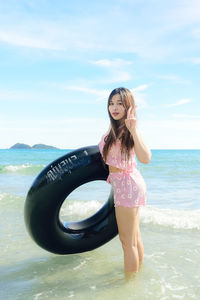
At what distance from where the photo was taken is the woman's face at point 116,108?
3000 millimetres

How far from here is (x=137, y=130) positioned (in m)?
2.86

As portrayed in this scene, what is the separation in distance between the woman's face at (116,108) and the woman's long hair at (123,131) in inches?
1.2

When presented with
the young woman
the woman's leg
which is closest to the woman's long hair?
the young woman

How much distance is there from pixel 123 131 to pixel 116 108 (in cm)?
22

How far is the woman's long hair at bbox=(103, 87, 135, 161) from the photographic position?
Answer: 2.97 metres

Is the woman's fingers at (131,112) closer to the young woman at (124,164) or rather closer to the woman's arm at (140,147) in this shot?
the young woman at (124,164)

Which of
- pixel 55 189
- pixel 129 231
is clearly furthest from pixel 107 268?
pixel 55 189

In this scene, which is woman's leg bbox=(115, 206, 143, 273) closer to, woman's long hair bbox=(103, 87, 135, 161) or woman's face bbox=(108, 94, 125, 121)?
woman's long hair bbox=(103, 87, 135, 161)

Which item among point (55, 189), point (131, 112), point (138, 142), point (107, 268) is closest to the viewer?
point (138, 142)

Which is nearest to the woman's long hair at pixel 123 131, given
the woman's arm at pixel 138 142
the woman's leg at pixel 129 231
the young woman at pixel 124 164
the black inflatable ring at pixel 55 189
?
the young woman at pixel 124 164

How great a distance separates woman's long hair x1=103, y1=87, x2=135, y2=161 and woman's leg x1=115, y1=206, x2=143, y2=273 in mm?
517

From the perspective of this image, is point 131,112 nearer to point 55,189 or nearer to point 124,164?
point 124,164

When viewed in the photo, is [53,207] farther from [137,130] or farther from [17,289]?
[137,130]

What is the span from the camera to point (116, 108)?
3.00 metres
